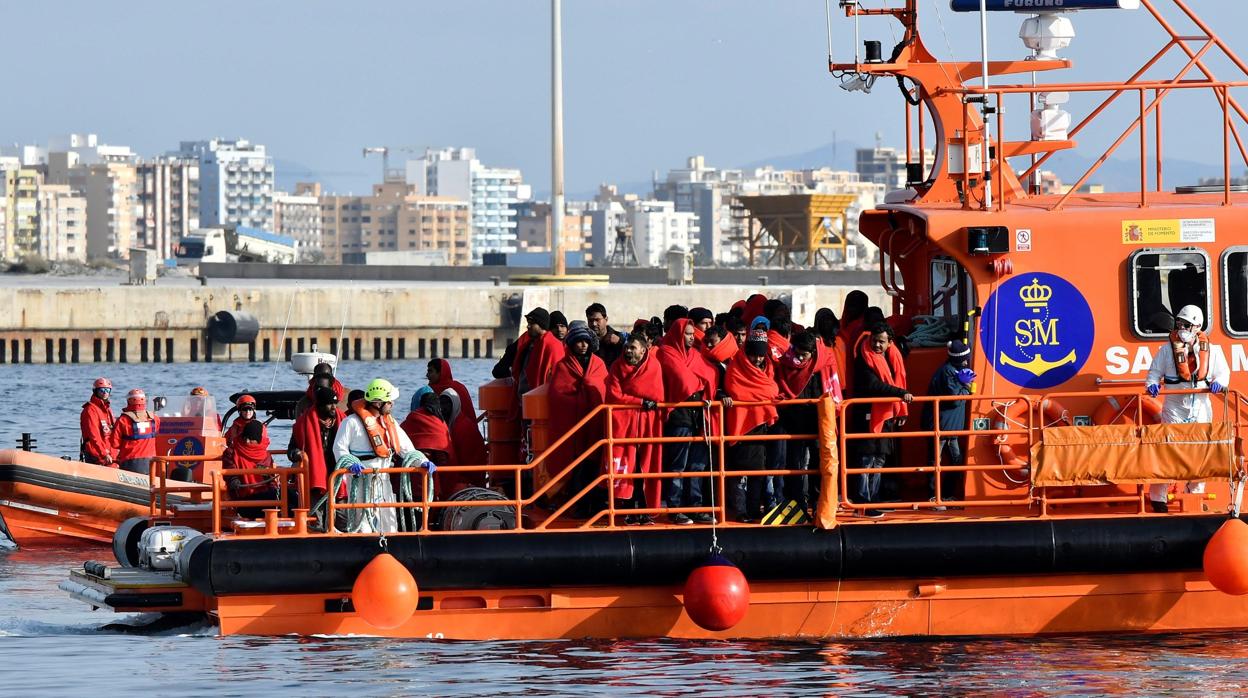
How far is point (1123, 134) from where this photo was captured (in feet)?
36.3

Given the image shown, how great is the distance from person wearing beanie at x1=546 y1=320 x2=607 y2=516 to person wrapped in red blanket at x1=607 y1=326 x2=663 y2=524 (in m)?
0.13

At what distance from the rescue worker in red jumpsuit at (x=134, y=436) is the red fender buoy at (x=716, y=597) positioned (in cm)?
850

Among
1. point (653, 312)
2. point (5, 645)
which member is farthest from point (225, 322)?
point (5, 645)

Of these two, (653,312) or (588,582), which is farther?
(653,312)

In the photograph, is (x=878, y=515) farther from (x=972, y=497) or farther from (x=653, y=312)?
(x=653, y=312)

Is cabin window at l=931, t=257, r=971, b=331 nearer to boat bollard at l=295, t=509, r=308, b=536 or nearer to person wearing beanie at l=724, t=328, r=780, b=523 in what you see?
person wearing beanie at l=724, t=328, r=780, b=523

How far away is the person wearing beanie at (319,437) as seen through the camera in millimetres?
10812

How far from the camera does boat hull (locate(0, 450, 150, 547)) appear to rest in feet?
52.6

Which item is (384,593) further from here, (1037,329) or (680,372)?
(1037,329)

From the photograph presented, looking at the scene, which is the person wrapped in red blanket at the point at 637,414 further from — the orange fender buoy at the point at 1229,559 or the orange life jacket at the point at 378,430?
the orange fender buoy at the point at 1229,559

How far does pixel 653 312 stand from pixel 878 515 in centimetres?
3539

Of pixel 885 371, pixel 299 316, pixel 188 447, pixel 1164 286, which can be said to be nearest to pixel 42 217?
pixel 299 316

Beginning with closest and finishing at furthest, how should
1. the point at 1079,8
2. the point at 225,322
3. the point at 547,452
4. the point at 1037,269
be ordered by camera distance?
the point at 547,452
the point at 1037,269
the point at 1079,8
the point at 225,322

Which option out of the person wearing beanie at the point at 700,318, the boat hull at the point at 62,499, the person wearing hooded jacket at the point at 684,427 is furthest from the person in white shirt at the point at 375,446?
the boat hull at the point at 62,499
